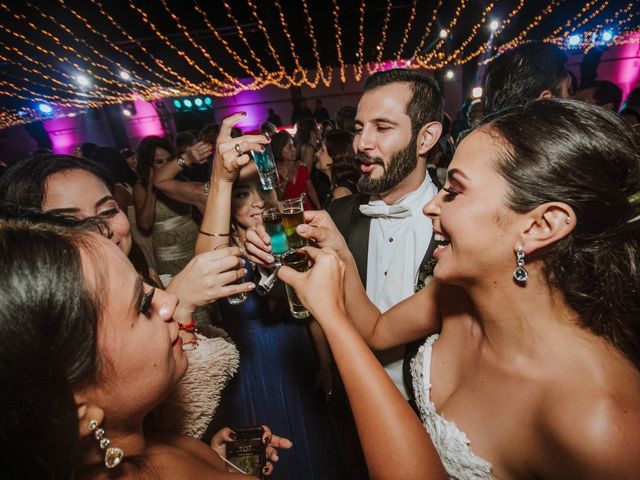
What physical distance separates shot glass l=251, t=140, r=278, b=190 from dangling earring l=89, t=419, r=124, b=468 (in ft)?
4.71

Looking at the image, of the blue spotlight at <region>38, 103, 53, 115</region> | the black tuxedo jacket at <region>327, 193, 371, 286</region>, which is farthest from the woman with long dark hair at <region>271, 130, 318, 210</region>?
the blue spotlight at <region>38, 103, 53, 115</region>

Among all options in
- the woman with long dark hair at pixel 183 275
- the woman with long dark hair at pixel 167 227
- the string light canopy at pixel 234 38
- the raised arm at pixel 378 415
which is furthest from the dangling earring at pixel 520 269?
the string light canopy at pixel 234 38

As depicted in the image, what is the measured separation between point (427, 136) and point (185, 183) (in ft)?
7.87

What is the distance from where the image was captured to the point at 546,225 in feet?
3.79

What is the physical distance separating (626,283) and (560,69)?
6.42 feet

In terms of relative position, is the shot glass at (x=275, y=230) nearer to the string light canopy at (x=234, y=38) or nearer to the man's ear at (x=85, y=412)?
the man's ear at (x=85, y=412)

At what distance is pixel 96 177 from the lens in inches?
74.1

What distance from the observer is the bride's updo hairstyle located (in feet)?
3.56

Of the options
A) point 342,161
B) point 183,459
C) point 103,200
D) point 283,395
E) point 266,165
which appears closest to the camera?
point 183,459

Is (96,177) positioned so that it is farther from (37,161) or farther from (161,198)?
(161,198)

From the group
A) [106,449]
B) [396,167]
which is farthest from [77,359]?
[396,167]

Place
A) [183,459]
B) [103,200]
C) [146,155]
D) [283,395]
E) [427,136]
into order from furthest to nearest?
[146,155] → [283,395] → [427,136] → [103,200] → [183,459]

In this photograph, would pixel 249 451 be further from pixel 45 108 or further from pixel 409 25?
pixel 45 108

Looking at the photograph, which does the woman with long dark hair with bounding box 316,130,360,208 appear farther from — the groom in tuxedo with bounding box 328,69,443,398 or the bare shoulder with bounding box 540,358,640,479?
the bare shoulder with bounding box 540,358,640,479
